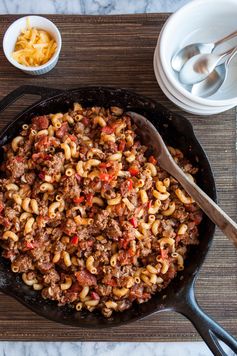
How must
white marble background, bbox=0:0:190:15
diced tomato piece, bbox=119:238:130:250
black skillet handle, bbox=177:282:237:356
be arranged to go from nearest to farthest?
black skillet handle, bbox=177:282:237:356, diced tomato piece, bbox=119:238:130:250, white marble background, bbox=0:0:190:15

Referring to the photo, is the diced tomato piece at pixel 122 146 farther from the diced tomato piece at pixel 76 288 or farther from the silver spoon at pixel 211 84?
the diced tomato piece at pixel 76 288

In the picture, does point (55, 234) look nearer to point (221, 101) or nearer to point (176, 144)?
point (176, 144)

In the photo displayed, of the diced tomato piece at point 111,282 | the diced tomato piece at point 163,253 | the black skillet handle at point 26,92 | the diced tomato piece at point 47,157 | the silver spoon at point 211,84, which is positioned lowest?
the diced tomato piece at point 111,282

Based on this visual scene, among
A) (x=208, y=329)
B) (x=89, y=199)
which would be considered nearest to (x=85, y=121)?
(x=89, y=199)

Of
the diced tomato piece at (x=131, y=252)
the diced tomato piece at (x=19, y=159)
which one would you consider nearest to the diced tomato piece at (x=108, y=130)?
the diced tomato piece at (x=19, y=159)

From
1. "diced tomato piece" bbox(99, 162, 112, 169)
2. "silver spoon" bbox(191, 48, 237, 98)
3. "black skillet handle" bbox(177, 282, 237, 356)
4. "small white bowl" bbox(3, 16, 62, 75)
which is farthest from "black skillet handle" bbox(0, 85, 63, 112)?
"black skillet handle" bbox(177, 282, 237, 356)

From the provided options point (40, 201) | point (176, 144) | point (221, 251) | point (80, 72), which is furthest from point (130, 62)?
point (221, 251)

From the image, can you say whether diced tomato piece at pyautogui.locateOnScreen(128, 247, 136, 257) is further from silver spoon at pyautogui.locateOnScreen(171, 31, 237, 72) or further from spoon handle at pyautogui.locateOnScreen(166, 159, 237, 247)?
silver spoon at pyautogui.locateOnScreen(171, 31, 237, 72)
